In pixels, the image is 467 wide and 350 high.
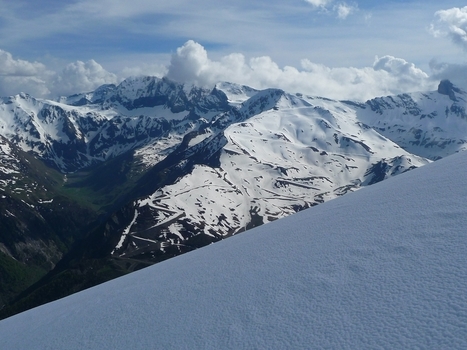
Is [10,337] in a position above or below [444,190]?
below

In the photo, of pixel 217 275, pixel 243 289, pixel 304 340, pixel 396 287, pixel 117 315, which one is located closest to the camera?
pixel 304 340

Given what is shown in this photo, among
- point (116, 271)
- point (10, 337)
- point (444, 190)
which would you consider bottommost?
point (116, 271)

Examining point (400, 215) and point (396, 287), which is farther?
point (400, 215)

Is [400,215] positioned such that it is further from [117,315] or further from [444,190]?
[117,315]

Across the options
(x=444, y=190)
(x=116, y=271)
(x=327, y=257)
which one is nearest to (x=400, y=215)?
(x=444, y=190)

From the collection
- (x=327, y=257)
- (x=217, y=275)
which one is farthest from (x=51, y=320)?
(x=327, y=257)

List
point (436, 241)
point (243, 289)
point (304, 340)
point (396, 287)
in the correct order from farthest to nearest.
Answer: point (243, 289) < point (436, 241) < point (396, 287) < point (304, 340)
